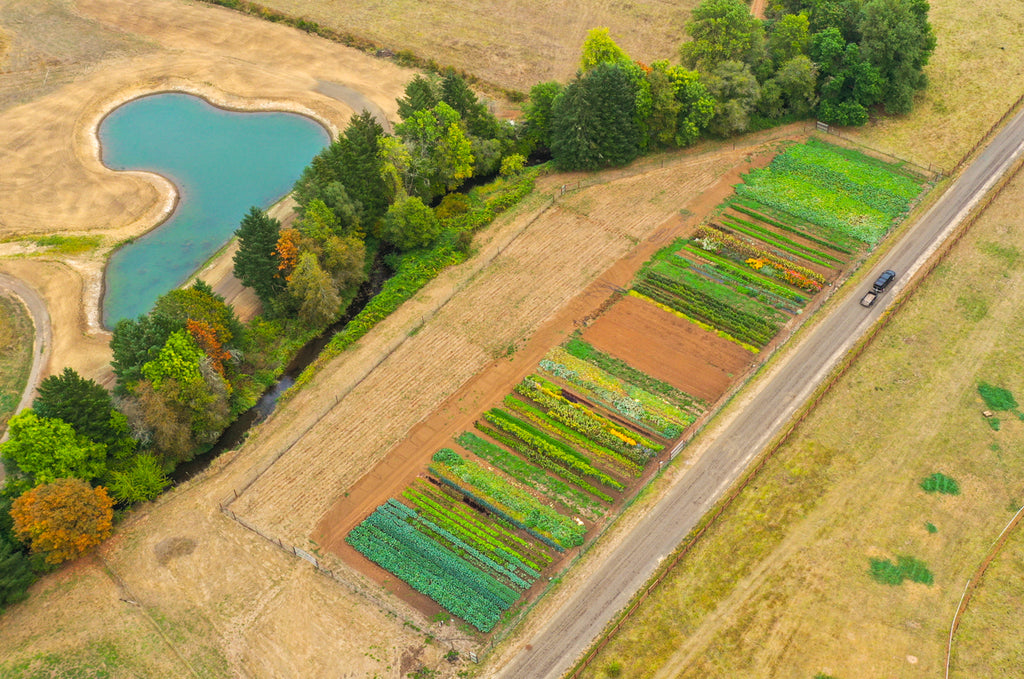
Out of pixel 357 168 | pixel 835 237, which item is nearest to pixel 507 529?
pixel 357 168

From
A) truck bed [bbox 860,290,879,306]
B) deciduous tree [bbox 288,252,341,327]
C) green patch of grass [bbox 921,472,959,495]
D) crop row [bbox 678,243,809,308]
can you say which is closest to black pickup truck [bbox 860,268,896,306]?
truck bed [bbox 860,290,879,306]

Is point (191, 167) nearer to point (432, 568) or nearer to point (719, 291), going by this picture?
point (432, 568)

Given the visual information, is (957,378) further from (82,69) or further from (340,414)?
(82,69)

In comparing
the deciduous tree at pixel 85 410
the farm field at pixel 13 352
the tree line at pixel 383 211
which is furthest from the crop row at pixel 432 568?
the farm field at pixel 13 352

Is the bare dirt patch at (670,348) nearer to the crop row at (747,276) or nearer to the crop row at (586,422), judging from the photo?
the crop row at (586,422)

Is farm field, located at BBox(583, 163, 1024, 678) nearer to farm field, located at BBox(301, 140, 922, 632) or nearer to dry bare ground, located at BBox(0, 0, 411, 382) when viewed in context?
farm field, located at BBox(301, 140, 922, 632)
